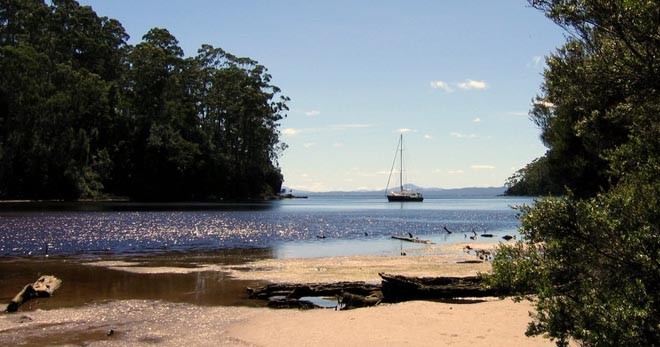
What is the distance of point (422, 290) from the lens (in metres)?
16.5

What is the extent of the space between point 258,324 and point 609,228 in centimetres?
974

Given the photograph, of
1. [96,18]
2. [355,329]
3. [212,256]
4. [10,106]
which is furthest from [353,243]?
[96,18]

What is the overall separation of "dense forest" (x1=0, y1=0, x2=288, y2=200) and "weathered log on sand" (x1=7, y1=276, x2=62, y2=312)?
241 feet

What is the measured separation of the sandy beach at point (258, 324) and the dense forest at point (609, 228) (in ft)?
16.0

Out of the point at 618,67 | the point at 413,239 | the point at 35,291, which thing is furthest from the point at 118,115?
the point at 618,67

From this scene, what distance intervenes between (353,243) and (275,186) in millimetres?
104805

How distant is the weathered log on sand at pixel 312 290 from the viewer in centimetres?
1690

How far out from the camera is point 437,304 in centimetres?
1545

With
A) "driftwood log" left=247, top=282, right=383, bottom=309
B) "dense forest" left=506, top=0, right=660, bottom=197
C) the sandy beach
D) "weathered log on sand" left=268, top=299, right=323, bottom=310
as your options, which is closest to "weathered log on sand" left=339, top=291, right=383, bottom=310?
"driftwood log" left=247, top=282, right=383, bottom=309

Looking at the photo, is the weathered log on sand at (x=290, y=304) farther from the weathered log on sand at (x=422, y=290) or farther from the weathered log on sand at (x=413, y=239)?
the weathered log on sand at (x=413, y=239)

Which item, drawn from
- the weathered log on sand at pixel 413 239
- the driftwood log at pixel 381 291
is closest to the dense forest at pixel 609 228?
the driftwood log at pixel 381 291

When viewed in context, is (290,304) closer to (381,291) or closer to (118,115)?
(381,291)

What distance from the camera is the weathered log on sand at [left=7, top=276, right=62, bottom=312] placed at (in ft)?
50.7

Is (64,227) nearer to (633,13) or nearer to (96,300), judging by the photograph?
(96,300)
